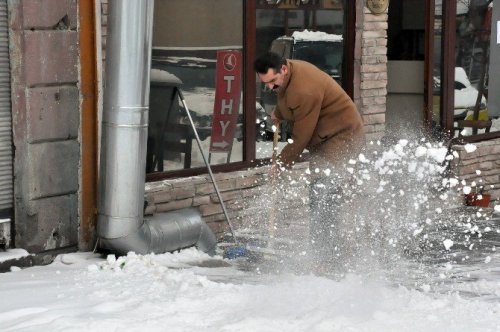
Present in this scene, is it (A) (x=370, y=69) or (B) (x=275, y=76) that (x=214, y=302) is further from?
(A) (x=370, y=69)

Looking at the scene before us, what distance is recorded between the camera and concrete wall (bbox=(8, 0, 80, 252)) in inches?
336

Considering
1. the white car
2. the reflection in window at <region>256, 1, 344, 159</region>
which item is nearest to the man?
the reflection in window at <region>256, 1, 344, 159</region>

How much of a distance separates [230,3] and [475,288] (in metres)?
3.52

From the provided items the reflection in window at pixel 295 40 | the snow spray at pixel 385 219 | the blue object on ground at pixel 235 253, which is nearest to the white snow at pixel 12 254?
the blue object on ground at pixel 235 253

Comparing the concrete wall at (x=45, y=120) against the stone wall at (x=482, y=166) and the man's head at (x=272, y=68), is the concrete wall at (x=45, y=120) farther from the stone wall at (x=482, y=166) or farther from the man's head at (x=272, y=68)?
the stone wall at (x=482, y=166)

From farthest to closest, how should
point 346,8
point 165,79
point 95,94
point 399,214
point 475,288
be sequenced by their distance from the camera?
point 346,8, point 399,214, point 165,79, point 95,94, point 475,288

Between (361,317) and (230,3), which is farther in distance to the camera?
(230,3)

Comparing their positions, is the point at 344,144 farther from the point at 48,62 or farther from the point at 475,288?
the point at 48,62

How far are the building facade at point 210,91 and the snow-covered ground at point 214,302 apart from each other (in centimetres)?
72

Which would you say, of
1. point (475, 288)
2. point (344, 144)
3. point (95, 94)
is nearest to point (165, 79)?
point (95, 94)

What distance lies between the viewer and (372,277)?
8.52 m

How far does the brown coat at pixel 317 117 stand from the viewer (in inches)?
343

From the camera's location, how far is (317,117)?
8781mm

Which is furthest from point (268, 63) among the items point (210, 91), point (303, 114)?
point (210, 91)
